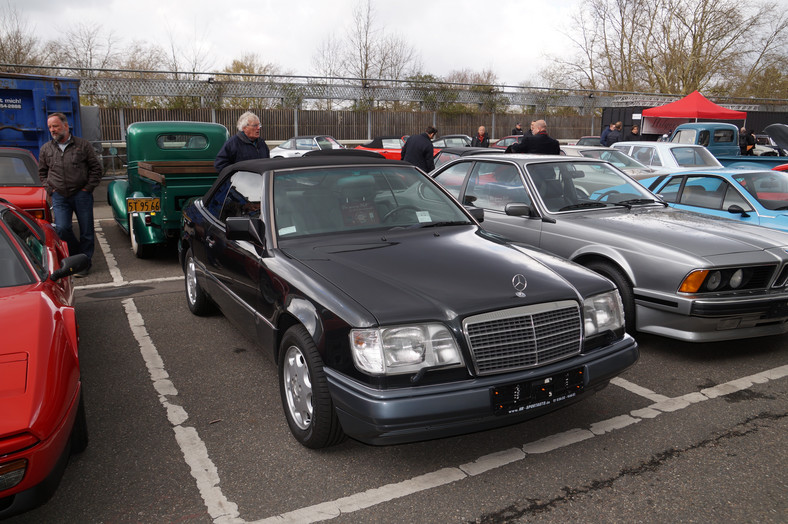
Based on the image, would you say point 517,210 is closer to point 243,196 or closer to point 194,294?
point 243,196

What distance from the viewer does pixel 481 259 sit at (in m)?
3.53

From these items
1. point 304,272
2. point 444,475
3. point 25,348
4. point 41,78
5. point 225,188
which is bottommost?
point 444,475

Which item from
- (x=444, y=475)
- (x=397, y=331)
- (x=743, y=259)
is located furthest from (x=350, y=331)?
(x=743, y=259)

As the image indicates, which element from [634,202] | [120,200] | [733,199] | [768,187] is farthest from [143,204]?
[768,187]

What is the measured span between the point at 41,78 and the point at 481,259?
11366 mm

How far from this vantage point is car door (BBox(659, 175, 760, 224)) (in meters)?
6.73

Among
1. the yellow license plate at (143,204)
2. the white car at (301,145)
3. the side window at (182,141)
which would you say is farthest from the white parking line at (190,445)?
the white car at (301,145)

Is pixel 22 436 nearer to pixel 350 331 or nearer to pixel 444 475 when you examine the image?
pixel 350 331

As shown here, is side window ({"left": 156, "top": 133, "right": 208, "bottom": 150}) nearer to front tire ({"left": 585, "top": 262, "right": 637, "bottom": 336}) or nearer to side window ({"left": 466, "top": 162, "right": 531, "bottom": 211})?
side window ({"left": 466, "top": 162, "right": 531, "bottom": 211})

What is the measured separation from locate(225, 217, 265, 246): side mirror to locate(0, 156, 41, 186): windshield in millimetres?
4939

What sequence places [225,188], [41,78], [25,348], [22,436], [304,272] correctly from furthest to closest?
1. [41,78]
2. [225,188]
3. [304,272]
4. [25,348]
5. [22,436]

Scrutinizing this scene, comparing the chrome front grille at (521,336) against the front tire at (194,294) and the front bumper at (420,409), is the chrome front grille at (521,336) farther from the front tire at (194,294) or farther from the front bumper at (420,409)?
the front tire at (194,294)

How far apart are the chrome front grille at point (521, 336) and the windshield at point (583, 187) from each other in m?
2.66

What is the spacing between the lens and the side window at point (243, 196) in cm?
421
